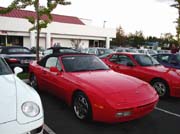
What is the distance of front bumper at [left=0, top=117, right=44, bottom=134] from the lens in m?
2.72

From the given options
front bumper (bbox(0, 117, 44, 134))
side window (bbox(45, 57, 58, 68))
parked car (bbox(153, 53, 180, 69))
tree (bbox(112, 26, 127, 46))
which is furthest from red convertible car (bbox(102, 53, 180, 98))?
tree (bbox(112, 26, 127, 46))

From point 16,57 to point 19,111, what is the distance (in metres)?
7.58

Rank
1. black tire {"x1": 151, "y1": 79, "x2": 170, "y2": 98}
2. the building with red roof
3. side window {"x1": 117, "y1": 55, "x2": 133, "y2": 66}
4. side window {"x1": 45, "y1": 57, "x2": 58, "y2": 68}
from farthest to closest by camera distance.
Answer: the building with red roof
side window {"x1": 117, "y1": 55, "x2": 133, "y2": 66}
black tire {"x1": 151, "y1": 79, "x2": 170, "y2": 98}
side window {"x1": 45, "y1": 57, "x2": 58, "y2": 68}

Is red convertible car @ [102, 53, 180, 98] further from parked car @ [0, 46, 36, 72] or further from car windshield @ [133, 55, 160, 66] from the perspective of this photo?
parked car @ [0, 46, 36, 72]

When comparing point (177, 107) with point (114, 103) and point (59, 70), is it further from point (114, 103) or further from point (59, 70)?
point (59, 70)

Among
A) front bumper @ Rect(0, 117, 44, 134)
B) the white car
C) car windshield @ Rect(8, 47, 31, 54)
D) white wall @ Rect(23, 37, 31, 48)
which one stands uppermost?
white wall @ Rect(23, 37, 31, 48)

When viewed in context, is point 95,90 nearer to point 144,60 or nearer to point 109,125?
point 109,125

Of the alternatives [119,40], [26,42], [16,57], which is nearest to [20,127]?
[16,57]

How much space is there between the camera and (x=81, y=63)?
5.93 m

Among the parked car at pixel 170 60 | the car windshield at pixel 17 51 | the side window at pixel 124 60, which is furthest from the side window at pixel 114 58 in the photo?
the car windshield at pixel 17 51

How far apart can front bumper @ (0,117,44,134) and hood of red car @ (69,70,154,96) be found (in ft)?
5.64

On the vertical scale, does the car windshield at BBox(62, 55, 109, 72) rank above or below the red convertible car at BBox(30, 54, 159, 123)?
above

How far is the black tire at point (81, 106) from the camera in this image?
4.58m

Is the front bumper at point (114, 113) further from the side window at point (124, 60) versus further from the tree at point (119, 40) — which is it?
the tree at point (119, 40)
